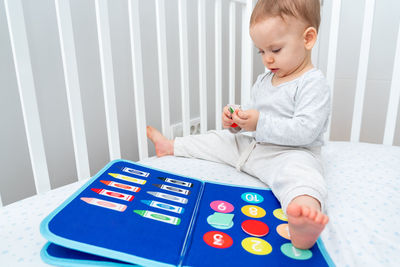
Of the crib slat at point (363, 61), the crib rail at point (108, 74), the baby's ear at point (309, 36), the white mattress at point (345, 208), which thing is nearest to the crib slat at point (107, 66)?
the crib rail at point (108, 74)

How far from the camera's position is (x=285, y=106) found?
2.30 ft

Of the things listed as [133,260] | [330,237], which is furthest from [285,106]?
[133,260]

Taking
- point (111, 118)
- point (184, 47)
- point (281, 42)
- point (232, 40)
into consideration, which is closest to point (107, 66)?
point (111, 118)

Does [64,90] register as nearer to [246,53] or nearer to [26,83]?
[26,83]

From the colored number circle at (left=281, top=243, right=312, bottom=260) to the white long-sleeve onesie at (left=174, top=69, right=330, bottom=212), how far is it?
0.35ft

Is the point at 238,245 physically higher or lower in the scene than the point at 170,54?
lower

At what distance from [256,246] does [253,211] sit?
0.33 feet

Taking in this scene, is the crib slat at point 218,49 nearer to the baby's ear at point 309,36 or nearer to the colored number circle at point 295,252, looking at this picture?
the baby's ear at point 309,36

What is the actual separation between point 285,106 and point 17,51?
0.56m

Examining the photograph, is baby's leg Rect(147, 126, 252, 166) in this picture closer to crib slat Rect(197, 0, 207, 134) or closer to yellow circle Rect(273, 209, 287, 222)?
crib slat Rect(197, 0, 207, 134)

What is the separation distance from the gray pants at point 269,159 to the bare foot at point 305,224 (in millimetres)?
102

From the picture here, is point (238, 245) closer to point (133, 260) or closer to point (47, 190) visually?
point (133, 260)

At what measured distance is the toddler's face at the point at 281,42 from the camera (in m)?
0.63

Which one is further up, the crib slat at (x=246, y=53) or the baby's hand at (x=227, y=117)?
the crib slat at (x=246, y=53)
